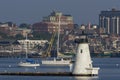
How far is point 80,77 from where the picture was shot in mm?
64750

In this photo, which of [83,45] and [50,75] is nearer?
[83,45]

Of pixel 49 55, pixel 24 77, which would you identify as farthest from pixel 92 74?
pixel 49 55

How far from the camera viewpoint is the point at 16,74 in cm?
7219

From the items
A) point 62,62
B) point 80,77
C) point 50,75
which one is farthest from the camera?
point 62,62

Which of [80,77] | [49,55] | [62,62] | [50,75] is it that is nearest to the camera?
[80,77]

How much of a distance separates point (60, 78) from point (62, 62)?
58.6m

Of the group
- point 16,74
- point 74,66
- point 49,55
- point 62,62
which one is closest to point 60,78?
point 74,66

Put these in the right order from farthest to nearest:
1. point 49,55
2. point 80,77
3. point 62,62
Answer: point 49,55 < point 62,62 < point 80,77

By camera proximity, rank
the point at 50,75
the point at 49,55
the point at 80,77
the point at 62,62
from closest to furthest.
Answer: the point at 80,77, the point at 50,75, the point at 62,62, the point at 49,55

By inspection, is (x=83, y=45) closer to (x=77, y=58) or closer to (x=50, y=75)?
(x=77, y=58)

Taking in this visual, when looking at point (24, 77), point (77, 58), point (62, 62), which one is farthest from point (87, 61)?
point (62, 62)

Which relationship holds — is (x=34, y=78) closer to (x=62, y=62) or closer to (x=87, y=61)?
(x=87, y=61)

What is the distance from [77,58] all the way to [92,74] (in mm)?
1772

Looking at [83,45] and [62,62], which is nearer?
[83,45]
